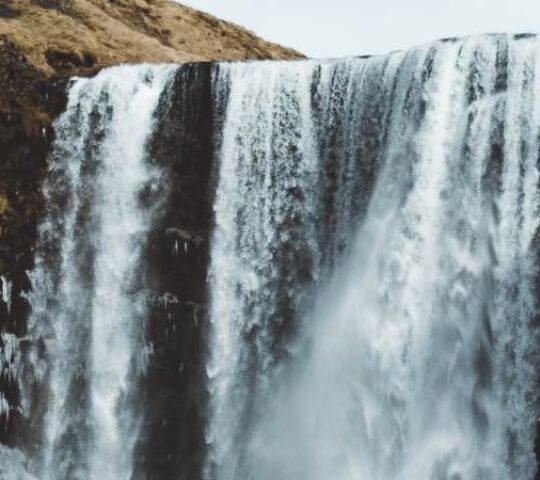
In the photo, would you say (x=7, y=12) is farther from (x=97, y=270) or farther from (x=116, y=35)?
(x=97, y=270)

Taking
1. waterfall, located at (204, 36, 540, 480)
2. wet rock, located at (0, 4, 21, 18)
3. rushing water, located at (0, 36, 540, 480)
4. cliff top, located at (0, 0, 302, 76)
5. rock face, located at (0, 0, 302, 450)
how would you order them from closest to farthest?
1. waterfall, located at (204, 36, 540, 480)
2. rushing water, located at (0, 36, 540, 480)
3. rock face, located at (0, 0, 302, 450)
4. cliff top, located at (0, 0, 302, 76)
5. wet rock, located at (0, 4, 21, 18)

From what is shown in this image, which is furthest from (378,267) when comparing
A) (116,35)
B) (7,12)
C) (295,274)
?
(7,12)

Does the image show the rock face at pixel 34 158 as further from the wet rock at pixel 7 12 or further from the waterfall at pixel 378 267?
the waterfall at pixel 378 267

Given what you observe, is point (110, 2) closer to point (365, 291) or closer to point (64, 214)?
point (64, 214)

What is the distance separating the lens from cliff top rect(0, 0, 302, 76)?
20.3 m

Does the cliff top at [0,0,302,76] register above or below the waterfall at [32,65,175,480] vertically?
above

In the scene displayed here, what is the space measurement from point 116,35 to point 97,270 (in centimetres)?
839

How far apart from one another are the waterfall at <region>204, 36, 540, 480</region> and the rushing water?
38 mm

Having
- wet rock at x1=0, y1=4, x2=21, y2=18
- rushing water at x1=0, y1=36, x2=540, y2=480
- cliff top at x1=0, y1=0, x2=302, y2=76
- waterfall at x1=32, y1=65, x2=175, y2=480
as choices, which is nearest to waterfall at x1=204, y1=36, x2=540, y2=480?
rushing water at x1=0, y1=36, x2=540, y2=480

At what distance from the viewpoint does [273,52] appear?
28359 mm

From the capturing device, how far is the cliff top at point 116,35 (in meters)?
20.3

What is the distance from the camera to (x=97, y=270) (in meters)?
18.1

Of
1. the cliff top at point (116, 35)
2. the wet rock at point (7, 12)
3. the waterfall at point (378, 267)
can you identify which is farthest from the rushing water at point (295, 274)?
the wet rock at point (7, 12)

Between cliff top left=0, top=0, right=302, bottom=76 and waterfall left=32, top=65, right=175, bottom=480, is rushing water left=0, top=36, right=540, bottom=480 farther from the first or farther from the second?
cliff top left=0, top=0, right=302, bottom=76
